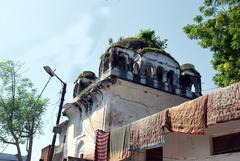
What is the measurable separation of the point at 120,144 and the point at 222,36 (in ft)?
17.8

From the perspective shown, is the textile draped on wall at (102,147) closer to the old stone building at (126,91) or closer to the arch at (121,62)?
the old stone building at (126,91)

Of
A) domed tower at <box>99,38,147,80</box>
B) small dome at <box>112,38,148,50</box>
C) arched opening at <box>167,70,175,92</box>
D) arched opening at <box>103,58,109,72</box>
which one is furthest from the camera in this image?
small dome at <box>112,38,148,50</box>

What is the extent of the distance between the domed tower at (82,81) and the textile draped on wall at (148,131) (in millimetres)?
9446

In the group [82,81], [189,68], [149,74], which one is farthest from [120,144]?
[189,68]

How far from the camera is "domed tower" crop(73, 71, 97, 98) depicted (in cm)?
1925

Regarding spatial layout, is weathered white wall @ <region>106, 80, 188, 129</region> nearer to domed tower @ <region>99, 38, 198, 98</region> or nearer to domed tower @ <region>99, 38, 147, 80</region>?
domed tower @ <region>99, 38, 198, 98</region>

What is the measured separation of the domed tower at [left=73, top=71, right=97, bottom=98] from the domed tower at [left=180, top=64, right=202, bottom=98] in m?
5.36

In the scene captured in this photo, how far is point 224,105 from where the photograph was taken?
7.27 metres

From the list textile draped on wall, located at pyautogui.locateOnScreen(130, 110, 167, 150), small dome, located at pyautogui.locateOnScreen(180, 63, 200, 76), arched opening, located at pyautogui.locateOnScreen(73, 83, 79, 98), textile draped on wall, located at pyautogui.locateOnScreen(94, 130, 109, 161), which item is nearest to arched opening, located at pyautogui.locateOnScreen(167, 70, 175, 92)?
small dome, located at pyautogui.locateOnScreen(180, 63, 200, 76)

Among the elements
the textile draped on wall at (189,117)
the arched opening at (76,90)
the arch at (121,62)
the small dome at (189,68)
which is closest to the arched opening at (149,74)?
the arch at (121,62)

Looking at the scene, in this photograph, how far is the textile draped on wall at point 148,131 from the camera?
29.6 feet

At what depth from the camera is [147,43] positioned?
19.7 meters

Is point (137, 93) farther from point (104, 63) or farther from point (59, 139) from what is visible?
point (59, 139)

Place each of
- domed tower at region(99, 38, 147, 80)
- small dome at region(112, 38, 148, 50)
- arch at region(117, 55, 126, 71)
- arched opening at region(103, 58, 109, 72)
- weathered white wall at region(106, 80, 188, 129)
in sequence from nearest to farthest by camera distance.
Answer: weathered white wall at region(106, 80, 188, 129), domed tower at region(99, 38, 147, 80), arch at region(117, 55, 126, 71), arched opening at region(103, 58, 109, 72), small dome at region(112, 38, 148, 50)
